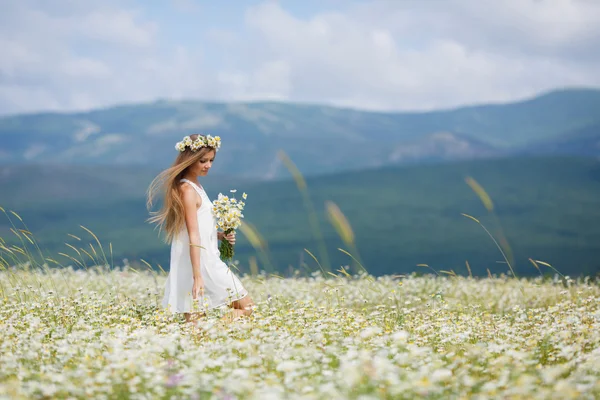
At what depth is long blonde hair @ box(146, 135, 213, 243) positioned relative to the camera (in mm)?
6203

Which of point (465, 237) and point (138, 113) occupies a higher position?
point (138, 113)

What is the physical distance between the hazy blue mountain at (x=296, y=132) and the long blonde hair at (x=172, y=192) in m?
100

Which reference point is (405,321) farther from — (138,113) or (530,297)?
(138,113)

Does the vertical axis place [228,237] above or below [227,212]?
below

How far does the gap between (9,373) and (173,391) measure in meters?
1.31

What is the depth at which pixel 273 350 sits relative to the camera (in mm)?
4812

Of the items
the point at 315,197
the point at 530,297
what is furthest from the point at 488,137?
the point at 530,297

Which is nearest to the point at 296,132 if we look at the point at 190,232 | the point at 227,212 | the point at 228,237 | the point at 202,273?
the point at 228,237

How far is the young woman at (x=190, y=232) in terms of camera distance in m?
6.19

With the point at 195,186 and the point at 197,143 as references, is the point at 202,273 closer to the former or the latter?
the point at 195,186

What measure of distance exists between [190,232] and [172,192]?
0.45 meters

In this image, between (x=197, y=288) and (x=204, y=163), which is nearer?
(x=197, y=288)

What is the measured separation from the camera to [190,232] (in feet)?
20.0

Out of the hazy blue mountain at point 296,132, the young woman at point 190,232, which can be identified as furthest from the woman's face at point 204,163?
the hazy blue mountain at point 296,132
